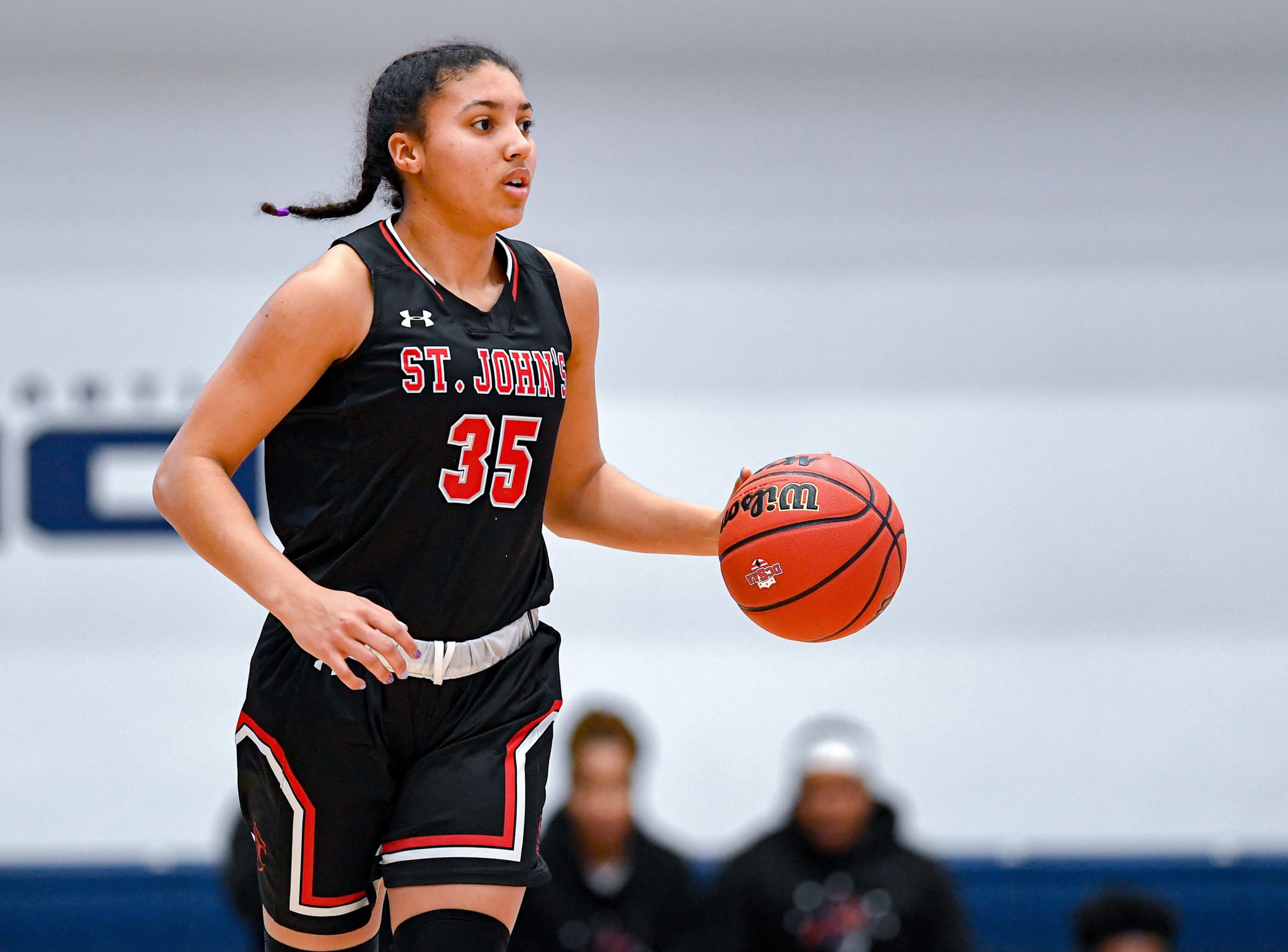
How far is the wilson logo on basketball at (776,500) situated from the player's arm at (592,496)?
10 cm

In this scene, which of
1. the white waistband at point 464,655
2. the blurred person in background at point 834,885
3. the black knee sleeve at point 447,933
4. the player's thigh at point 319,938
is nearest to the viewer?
the black knee sleeve at point 447,933

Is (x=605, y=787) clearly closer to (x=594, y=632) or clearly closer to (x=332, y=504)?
(x=594, y=632)

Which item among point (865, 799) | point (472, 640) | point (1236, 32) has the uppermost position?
point (1236, 32)

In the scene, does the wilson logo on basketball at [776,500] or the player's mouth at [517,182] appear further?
the wilson logo on basketball at [776,500]

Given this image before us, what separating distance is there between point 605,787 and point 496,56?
3156mm

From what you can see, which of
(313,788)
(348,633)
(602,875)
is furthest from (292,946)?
(602,875)

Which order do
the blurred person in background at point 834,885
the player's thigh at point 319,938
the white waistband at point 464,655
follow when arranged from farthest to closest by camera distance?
1. the blurred person in background at point 834,885
2. the player's thigh at point 319,938
3. the white waistband at point 464,655

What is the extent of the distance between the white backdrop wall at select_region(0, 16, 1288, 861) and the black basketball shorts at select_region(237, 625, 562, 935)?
3.73 metres

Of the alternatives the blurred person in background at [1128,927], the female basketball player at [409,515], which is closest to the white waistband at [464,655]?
the female basketball player at [409,515]

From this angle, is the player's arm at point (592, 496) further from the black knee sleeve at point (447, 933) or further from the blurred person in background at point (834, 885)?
the blurred person in background at point (834, 885)

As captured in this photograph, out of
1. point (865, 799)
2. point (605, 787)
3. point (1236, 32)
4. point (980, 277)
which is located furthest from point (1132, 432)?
point (605, 787)

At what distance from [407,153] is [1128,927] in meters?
3.43

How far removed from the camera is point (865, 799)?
519cm

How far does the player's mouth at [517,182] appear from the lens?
2.42 m
